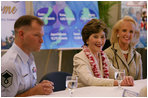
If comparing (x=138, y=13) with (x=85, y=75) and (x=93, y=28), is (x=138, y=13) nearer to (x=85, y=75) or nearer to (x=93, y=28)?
(x=93, y=28)

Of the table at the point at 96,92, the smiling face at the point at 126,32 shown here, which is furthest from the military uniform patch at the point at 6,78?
the smiling face at the point at 126,32

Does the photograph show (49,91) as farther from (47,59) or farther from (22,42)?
(47,59)

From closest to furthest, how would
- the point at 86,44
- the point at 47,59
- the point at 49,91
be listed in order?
1. the point at 49,91
2. the point at 86,44
3. the point at 47,59

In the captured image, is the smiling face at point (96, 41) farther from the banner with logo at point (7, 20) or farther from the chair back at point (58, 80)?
the banner with logo at point (7, 20)

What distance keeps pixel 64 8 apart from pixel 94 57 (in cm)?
215

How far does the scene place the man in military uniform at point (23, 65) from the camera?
1.99m

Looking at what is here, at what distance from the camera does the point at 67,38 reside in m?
4.75

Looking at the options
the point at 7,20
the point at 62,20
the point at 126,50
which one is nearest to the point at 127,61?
the point at 126,50

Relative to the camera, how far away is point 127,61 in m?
3.37

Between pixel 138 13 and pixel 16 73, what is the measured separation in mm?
4531

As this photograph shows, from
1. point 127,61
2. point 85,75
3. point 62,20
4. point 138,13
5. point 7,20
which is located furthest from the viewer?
point 138,13

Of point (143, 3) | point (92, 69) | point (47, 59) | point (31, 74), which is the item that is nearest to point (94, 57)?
point (92, 69)

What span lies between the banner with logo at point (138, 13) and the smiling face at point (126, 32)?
2387mm

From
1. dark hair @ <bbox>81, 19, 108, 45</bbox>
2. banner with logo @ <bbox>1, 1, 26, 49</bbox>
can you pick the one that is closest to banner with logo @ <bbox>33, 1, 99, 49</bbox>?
banner with logo @ <bbox>1, 1, 26, 49</bbox>
